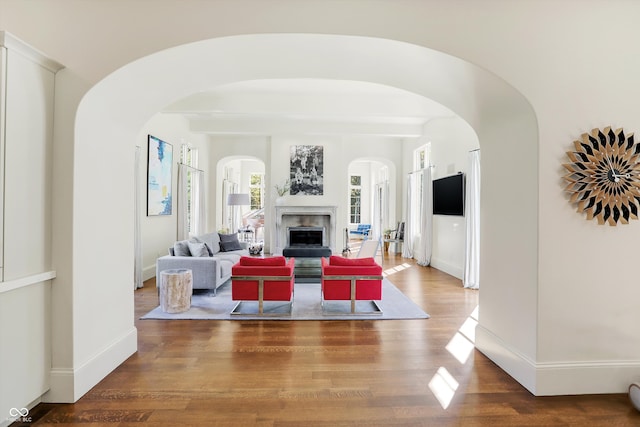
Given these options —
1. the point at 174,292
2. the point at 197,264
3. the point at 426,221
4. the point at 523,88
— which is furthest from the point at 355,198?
the point at 523,88

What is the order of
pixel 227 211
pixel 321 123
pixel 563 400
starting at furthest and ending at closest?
pixel 227 211 < pixel 321 123 < pixel 563 400

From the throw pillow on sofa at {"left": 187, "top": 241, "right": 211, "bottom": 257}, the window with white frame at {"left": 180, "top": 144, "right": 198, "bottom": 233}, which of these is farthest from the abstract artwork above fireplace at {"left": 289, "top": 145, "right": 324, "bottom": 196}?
the throw pillow on sofa at {"left": 187, "top": 241, "right": 211, "bottom": 257}

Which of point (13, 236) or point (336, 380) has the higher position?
point (13, 236)

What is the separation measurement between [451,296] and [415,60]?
3921 mm

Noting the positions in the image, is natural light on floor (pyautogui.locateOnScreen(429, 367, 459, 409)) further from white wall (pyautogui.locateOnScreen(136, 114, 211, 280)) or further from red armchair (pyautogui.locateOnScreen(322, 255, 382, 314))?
white wall (pyautogui.locateOnScreen(136, 114, 211, 280))

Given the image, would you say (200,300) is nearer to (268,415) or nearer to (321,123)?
(268,415)

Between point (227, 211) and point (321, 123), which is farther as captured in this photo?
point (227, 211)

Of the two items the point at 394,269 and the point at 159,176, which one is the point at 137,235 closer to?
the point at 159,176

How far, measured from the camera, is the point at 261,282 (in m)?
4.33

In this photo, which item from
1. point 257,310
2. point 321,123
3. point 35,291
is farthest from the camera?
point 321,123

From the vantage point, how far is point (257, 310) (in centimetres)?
457

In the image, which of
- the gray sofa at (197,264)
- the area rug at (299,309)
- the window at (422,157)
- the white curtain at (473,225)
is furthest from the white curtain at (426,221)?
the gray sofa at (197,264)

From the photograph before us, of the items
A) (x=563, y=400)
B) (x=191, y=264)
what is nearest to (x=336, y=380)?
(x=563, y=400)

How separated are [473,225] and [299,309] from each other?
11.5ft
